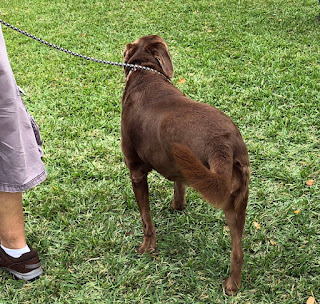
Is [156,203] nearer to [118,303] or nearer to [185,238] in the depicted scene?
[185,238]

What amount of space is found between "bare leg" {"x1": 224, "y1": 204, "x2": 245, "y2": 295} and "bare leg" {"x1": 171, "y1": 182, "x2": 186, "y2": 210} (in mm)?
761

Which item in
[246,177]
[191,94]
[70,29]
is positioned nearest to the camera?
[246,177]

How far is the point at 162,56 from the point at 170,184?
113 cm

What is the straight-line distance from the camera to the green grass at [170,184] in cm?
251

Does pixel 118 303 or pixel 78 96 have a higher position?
pixel 78 96

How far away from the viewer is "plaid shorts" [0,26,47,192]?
2129mm

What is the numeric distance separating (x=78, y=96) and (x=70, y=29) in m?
3.12

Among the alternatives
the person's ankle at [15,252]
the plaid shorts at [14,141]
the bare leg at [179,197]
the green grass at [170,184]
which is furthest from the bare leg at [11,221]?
the bare leg at [179,197]

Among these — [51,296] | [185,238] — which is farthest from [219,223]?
[51,296]

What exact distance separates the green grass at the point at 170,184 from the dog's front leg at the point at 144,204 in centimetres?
9

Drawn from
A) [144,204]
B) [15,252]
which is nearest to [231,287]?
[144,204]

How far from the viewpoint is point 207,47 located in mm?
6109

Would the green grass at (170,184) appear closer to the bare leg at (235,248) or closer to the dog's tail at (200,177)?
the bare leg at (235,248)

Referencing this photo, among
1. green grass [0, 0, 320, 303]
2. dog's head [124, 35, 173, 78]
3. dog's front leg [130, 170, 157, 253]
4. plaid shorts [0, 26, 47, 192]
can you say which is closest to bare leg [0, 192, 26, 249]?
plaid shorts [0, 26, 47, 192]
